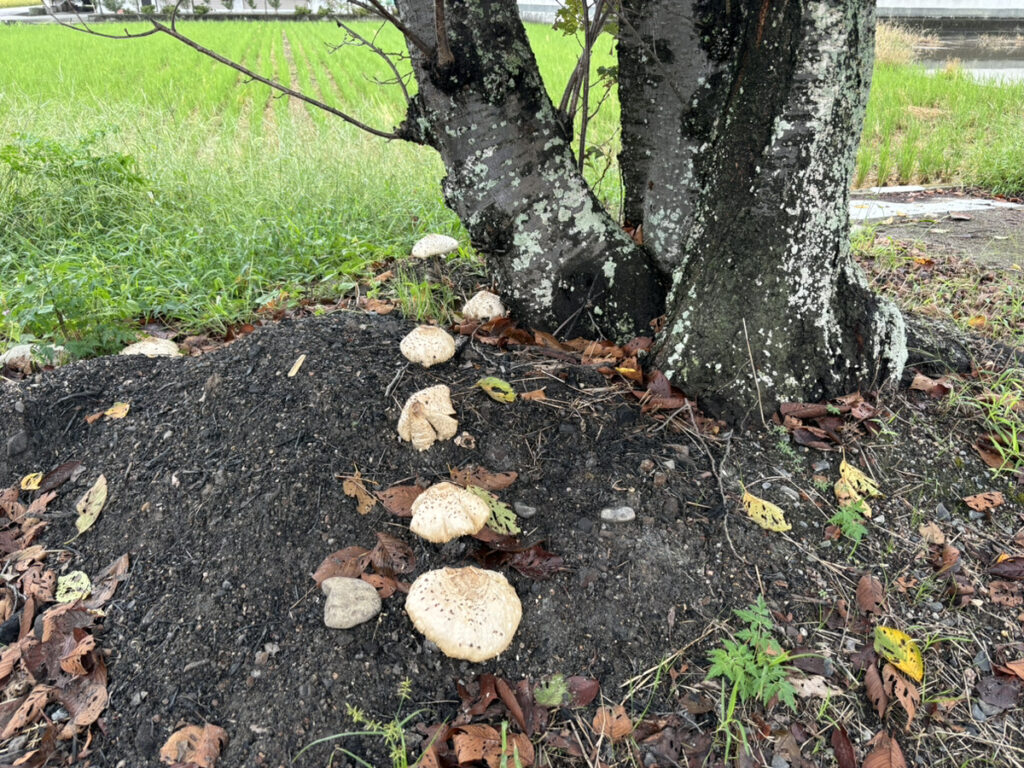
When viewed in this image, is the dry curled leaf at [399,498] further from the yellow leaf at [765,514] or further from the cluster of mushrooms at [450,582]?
the yellow leaf at [765,514]

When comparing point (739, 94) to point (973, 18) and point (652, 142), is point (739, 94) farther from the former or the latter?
point (973, 18)

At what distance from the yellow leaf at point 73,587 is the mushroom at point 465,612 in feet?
3.49

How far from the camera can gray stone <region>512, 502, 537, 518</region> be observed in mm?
1945

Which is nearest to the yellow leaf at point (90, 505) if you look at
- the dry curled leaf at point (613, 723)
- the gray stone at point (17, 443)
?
the gray stone at point (17, 443)

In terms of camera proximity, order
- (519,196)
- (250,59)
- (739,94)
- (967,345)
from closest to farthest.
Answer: (739,94)
(519,196)
(967,345)
(250,59)

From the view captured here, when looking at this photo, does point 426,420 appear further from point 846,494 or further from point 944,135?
point 944,135

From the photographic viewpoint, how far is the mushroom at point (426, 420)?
2072 mm

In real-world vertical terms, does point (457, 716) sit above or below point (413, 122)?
below

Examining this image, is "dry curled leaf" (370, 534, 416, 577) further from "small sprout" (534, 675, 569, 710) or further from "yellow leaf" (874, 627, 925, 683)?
"yellow leaf" (874, 627, 925, 683)

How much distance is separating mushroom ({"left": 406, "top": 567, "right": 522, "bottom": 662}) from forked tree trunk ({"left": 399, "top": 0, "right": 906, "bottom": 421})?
3.50ft

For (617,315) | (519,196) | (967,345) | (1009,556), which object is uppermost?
(519,196)

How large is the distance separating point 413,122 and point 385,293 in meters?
1.12

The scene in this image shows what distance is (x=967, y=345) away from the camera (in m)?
2.65

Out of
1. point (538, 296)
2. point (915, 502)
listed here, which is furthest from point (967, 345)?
point (538, 296)
